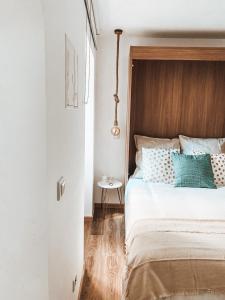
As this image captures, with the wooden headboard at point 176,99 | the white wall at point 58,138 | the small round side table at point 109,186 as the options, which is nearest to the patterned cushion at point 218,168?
the wooden headboard at point 176,99

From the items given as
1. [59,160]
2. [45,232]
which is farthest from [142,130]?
[45,232]

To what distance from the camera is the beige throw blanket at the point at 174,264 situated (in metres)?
1.30

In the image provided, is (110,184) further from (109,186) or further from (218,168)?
(218,168)

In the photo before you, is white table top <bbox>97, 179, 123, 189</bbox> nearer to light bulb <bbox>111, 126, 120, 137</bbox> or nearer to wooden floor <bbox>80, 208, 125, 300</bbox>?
wooden floor <bbox>80, 208, 125, 300</bbox>

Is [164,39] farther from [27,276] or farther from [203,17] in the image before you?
[27,276]

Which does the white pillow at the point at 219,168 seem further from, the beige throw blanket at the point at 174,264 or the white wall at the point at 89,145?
the white wall at the point at 89,145

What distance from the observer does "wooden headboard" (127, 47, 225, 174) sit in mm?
3170

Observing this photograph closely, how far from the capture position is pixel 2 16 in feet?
2.51

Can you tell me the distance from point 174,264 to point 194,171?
1434mm

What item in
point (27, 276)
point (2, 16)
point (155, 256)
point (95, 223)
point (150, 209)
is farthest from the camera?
point (95, 223)

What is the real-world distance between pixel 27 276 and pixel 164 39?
311 cm

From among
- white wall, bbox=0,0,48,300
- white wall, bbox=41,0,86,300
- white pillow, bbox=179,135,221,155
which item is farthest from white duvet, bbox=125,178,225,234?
white wall, bbox=0,0,48,300

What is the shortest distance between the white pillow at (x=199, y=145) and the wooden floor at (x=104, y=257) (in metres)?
1.23

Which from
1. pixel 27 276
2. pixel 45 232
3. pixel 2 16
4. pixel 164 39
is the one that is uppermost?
pixel 164 39
